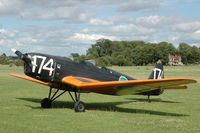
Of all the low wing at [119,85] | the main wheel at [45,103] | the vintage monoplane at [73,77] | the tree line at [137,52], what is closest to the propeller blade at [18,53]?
the vintage monoplane at [73,77]

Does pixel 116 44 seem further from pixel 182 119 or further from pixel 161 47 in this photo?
pixel 182 119

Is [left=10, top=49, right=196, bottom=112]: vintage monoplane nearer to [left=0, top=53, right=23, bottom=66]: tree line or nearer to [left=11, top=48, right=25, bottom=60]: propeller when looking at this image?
[left=11, top=48, right=25, bottom=60]: propeller

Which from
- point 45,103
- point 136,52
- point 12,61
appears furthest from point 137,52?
point 45,103

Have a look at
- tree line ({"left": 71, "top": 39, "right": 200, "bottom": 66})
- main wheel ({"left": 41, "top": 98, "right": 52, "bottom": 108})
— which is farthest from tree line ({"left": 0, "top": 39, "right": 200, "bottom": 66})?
main wheel ({"left": 41, "top": 98, "right": 52, "bottom": 108})

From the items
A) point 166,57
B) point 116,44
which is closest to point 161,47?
point 166,57

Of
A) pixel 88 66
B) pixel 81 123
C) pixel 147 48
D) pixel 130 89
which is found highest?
pixel 147 48

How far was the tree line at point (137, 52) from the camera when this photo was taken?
132500 millimetres

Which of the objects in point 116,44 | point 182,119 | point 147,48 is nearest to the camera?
point 182,119

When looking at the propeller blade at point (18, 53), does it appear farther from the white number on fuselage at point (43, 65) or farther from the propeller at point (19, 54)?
the white number on fuselage at point (43, 65)

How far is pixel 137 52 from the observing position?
139250mm

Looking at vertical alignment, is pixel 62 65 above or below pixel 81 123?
above

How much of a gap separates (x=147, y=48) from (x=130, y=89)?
5003 inches

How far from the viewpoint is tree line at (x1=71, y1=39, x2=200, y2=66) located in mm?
132500

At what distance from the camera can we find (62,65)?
35.5 ft
